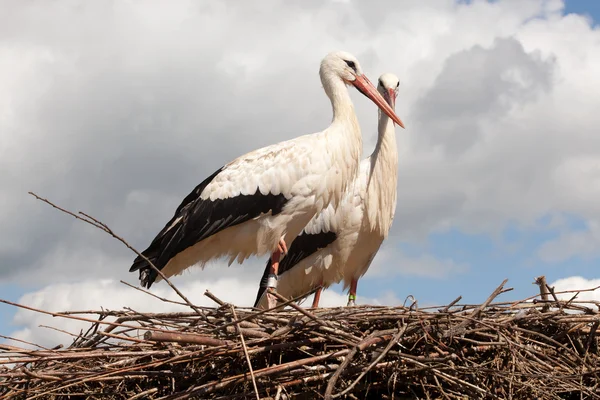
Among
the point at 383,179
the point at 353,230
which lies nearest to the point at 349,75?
the point at 383,179

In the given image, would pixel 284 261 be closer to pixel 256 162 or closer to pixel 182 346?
pixel 256 162

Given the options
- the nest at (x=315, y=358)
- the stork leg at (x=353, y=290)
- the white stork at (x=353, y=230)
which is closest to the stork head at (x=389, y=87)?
the white stork at (x=353, y=230)

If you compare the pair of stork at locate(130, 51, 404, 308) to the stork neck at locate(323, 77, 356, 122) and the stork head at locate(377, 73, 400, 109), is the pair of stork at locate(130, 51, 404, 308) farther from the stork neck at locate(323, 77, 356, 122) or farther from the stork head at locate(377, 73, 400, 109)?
the stork head at locate(377, 73, 400, 109)

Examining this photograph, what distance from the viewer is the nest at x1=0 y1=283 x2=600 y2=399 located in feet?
14.2

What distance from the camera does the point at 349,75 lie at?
307 inches

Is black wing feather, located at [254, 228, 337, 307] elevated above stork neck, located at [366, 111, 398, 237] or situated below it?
below

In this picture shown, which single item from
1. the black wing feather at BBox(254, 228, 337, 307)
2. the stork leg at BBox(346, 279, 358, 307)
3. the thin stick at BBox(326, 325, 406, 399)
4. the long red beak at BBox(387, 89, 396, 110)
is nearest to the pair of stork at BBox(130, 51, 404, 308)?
the long red beak at BBox(387, 89, 396, 110)

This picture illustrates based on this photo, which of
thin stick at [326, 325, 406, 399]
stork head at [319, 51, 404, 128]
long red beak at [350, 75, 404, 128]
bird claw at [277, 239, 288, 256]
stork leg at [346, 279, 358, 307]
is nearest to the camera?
thin stick at [326, 325, 406, 399]

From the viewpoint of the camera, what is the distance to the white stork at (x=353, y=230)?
26.9 ft

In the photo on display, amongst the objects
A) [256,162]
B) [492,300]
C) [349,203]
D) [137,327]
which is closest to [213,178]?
[256,162]

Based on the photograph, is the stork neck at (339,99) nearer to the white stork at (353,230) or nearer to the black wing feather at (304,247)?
the white stork at (353,230)

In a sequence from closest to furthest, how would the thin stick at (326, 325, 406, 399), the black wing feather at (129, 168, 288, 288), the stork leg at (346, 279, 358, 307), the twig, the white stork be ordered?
1. the thin stick at (326, 325, 406, 399)
2. the twig
3. the black wing feather at (129, 168, 288, 288)
4. the white stork
5. the stork leg at (346, 279, 358, 307)

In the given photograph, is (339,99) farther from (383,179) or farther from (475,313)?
(475,313)

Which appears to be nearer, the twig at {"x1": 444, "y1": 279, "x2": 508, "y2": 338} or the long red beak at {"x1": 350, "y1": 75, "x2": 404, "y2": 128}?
the twig at {"x1": 444, "y1": 279, "x2": 508, "y2": 338}
